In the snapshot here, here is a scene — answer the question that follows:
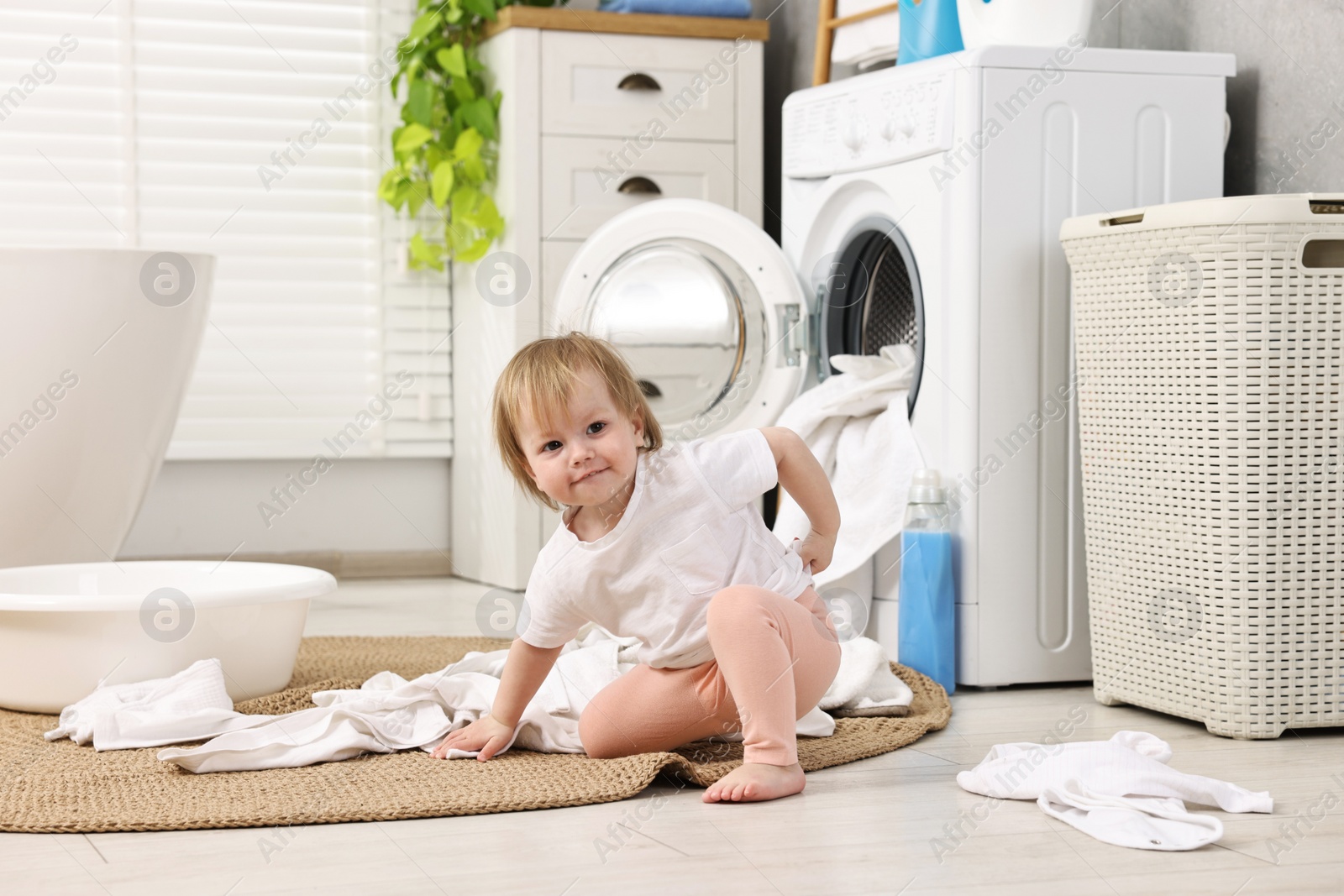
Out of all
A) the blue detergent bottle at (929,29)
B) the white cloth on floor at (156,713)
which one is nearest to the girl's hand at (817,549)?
the white cloth on floor at (156,713)

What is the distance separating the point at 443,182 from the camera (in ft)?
9.27

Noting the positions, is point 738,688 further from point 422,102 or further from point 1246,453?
point 422,102

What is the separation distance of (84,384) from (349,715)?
37.1 inches

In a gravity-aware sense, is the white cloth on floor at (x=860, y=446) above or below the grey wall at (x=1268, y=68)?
below

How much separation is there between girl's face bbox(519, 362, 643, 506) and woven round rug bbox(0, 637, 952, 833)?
272 mm

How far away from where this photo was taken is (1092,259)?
5.64 feet

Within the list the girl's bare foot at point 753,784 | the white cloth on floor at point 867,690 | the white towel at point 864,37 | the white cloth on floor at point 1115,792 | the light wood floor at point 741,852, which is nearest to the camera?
the light wood floor at point 741,852

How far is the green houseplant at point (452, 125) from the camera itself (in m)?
2.78

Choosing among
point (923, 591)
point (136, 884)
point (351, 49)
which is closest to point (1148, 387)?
point (923, 591)

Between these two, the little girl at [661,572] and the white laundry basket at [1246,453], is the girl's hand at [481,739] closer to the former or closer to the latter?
the little girl at [661,572]

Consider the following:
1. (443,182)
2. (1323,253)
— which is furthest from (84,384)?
(1323,253)

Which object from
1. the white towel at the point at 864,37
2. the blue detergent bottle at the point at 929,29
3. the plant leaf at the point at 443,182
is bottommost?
the plant leaf at the point at 443,182

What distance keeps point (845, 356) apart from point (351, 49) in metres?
1.56

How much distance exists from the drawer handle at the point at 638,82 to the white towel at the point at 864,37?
36cm
